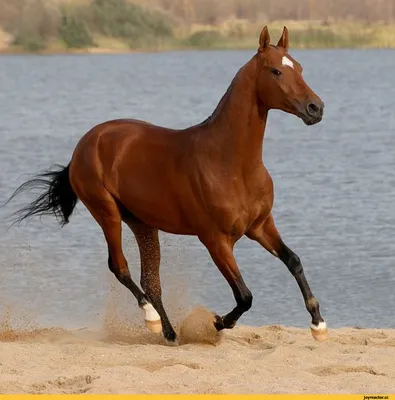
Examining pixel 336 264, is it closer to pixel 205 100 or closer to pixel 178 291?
pixel 178 291

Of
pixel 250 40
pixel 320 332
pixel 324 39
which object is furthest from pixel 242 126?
pixel 324 39

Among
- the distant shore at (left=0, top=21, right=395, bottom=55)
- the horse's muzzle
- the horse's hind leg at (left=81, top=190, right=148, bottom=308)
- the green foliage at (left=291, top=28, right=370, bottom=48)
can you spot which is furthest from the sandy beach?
the green foliage at (left=291, top=28, right=370, bottom=48)

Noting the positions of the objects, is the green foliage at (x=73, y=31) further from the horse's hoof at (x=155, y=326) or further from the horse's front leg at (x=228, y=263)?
the horse's front leg at (x=228, y=263)

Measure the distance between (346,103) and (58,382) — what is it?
30347 mm

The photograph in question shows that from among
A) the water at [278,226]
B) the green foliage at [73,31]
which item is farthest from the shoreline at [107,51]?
the water at [278,226]

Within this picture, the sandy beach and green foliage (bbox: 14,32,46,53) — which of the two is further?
green foliage (bbox: 14,32,46,53)

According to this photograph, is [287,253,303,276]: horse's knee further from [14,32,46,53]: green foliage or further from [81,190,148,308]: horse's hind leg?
[14,32,46,53]: green foliage

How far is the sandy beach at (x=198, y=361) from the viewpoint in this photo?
6480 mm

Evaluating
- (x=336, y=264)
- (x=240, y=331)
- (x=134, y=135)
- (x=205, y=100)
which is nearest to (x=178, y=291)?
(x=240, y=331)

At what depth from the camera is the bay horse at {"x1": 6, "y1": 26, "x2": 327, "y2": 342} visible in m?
7.42

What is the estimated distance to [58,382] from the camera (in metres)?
6.59

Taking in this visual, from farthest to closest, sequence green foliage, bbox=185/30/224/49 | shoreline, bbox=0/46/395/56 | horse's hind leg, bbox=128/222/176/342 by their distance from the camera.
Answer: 1. shoreline, bbox=0/46/395/56
2. green foliage, bbox=185/30/224/49
3. horse's hind leg, bbox=128/222/176/342

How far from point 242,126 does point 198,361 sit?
52.4 inches

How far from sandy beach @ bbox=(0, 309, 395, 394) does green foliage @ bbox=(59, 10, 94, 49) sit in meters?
50.5
